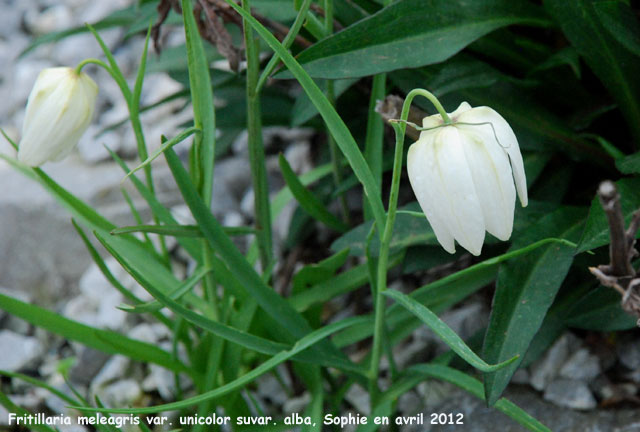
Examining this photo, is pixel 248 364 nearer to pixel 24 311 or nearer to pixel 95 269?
pixel 24 311

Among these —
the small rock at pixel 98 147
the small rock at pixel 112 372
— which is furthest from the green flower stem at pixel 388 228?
the small rock at pixel 98 147

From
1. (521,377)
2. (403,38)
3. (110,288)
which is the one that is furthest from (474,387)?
(110,288)

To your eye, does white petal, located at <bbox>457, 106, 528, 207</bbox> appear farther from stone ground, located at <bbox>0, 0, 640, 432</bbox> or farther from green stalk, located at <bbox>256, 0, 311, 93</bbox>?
stone ground, located at <bbox>0, 0, 640, 432</bbox>

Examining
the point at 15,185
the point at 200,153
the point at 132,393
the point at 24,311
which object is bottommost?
the point at 132,393

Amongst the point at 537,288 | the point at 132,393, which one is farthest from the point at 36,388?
the point at 537,288

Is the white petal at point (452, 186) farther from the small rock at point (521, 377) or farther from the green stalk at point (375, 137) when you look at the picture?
the small rock at point (521, 377)
